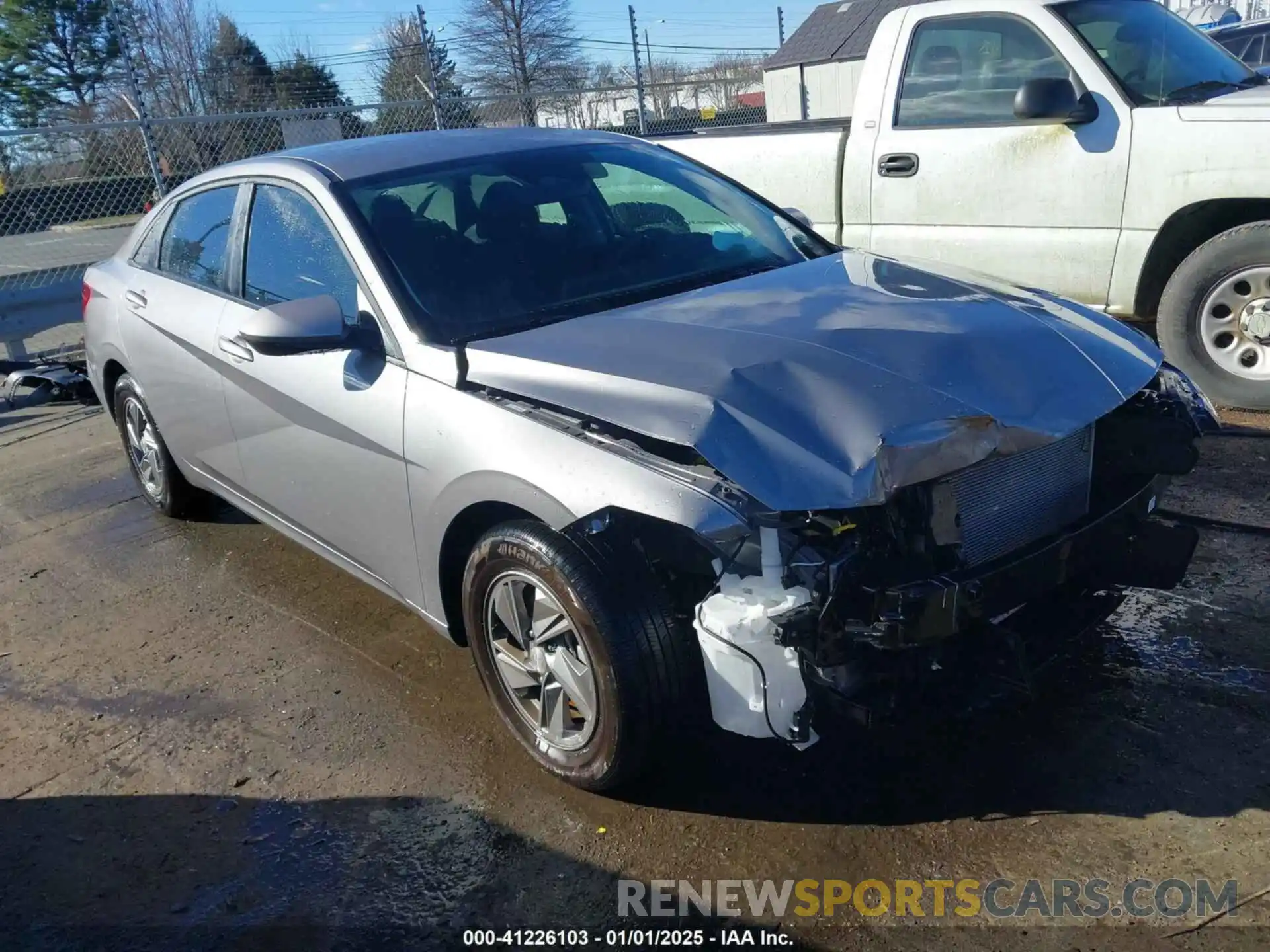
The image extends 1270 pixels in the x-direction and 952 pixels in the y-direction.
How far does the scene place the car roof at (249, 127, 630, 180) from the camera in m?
3.99

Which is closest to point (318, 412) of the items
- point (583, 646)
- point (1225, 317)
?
point (583, 646)

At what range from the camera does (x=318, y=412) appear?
373 centimetres

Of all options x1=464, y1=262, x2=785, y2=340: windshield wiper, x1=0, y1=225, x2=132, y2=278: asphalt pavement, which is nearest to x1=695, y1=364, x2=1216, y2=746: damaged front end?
x1=464, y1=262, x2=785, y2=340: windshield wiper

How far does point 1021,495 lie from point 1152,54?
3.99m

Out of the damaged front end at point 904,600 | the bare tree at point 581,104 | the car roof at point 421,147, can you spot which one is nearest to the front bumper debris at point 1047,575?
the damaged front end at point 904,600

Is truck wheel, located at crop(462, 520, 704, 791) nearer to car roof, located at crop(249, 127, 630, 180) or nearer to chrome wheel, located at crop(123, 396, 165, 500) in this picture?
car roof, located at crop(249, 127, 630, 180)

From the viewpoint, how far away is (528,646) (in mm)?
3182

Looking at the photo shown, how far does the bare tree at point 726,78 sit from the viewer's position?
20.4 meters

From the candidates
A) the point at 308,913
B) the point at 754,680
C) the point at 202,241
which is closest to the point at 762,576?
the point at 754,680

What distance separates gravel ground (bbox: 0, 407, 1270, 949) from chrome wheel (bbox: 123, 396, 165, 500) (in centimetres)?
133

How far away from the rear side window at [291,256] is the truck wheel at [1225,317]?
4.10 m

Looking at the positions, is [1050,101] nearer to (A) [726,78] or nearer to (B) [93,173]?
(B) [93,173]

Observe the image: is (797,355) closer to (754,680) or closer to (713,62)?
(754,680)

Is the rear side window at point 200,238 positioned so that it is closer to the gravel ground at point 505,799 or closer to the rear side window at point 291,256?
the rear side window at point 291,256
